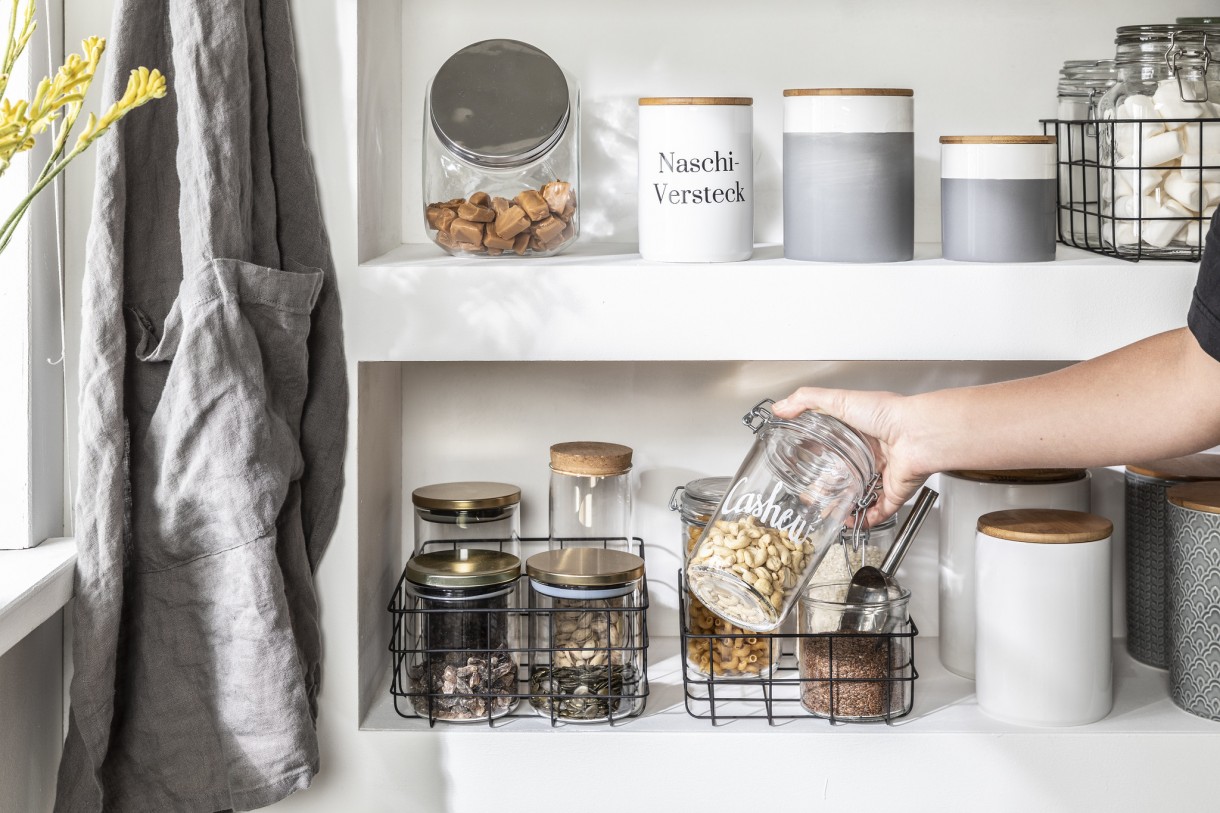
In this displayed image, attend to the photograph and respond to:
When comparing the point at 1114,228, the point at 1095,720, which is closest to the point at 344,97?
the point at 1114,228

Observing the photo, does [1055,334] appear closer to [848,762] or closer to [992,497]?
[992,497]

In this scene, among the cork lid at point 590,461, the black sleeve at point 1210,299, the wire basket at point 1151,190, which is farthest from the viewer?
the cork lid at point 590,461

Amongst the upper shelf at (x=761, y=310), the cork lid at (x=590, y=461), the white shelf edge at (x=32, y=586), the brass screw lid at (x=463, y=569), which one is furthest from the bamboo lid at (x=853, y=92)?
the white shelf edge at (x=32, y=586)

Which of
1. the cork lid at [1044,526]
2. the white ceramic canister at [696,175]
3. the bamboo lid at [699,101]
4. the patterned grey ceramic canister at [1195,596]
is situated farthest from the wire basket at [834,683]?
the bamboo lid at [699,101]

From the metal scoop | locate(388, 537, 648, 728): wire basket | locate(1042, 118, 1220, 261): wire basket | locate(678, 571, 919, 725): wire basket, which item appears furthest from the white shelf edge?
locate(1042, 118, 1220, 261): wire basket

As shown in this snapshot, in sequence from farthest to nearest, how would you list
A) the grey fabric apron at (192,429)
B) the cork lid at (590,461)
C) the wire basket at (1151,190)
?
1. the cork lid at (590,461)
2. the wire basket at (1151,190)
3. the grey fabric apron at (192,429)

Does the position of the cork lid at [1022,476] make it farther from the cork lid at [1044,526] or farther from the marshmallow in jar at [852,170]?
the marshmallow in jar at [852,170]

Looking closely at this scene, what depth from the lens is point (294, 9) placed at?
96 cm

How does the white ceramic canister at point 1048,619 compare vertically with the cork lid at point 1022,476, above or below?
below

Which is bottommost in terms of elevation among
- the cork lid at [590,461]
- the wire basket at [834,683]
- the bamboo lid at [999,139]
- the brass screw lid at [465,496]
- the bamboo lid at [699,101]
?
the wire basket at [834,683]

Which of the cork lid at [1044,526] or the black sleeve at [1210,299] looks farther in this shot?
the cork lid at [1044,526]

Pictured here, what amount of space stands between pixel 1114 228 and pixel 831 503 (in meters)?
0.37

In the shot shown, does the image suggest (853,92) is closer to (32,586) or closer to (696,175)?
(696,175)

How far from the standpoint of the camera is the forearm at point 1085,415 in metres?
0.84
